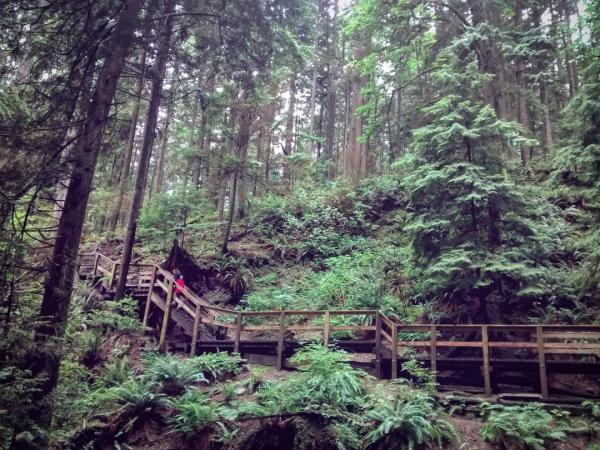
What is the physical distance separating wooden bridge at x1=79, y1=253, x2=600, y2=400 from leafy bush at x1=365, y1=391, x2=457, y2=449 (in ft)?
5.22

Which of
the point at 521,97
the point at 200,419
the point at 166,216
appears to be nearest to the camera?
the point at 200,419

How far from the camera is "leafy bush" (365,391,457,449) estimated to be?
7.65 meters

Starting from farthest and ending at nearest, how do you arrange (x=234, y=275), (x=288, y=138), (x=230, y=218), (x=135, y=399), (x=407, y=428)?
1. (x=288, y=138)
2. (x=230, y=218)
3. (x=234, y=275)
4. (x=135, y=399)
5. (x=407, y=428)

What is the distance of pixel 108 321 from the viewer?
12945 millimetres

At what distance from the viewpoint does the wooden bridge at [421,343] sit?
29.3 feet

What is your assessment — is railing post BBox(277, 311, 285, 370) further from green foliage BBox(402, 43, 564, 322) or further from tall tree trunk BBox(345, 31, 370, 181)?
tall tree trunk BBox(345, 31, 370, 181)

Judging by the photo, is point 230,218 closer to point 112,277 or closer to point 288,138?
point 112,277

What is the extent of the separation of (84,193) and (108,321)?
7022mm

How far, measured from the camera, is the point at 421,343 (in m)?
9.99

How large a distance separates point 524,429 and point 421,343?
2842mm

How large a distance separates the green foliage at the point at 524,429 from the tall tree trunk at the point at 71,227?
290 inches

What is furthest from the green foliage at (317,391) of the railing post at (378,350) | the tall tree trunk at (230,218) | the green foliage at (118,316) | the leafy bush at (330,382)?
the tall tree trunk at (230,218)

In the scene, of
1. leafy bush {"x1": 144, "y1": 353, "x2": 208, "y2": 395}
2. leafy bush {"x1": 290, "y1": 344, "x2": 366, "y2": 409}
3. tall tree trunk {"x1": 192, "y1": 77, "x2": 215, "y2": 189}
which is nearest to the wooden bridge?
leafy bush {"x1": 290, "y1": 344, "x2": 366, "y2": 409}

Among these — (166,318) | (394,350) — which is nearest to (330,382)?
(394,350)
